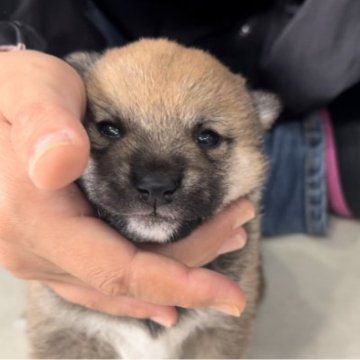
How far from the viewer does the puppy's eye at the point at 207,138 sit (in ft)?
3.71

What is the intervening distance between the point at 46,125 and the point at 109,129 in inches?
10.9

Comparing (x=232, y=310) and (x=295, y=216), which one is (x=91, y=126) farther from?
(x=295, y=216)

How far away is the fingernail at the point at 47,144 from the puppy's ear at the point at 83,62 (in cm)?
41

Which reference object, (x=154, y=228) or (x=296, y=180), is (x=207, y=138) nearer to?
(x=154, y=228)

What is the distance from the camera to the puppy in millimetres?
1021

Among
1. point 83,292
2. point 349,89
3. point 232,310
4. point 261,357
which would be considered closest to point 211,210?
point 232,310

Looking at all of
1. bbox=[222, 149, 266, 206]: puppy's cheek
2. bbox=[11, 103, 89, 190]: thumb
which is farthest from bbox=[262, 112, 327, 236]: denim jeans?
bbox=[11, 103, 89, 190]: thumb

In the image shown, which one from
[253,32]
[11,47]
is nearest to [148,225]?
[11,47]

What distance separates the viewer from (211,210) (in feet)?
3.70

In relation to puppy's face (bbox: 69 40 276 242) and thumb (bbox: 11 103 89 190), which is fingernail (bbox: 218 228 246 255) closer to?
puppy's face (bbox: 69 40 276 242)

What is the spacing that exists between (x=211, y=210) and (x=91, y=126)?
10.1 inches

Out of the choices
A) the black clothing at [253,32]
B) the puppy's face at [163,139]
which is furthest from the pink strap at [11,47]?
the puppy's face at [163,139]

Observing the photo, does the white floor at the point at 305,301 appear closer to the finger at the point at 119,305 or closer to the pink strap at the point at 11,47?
the finger at the point at 119,305

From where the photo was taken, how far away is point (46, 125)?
834mm
